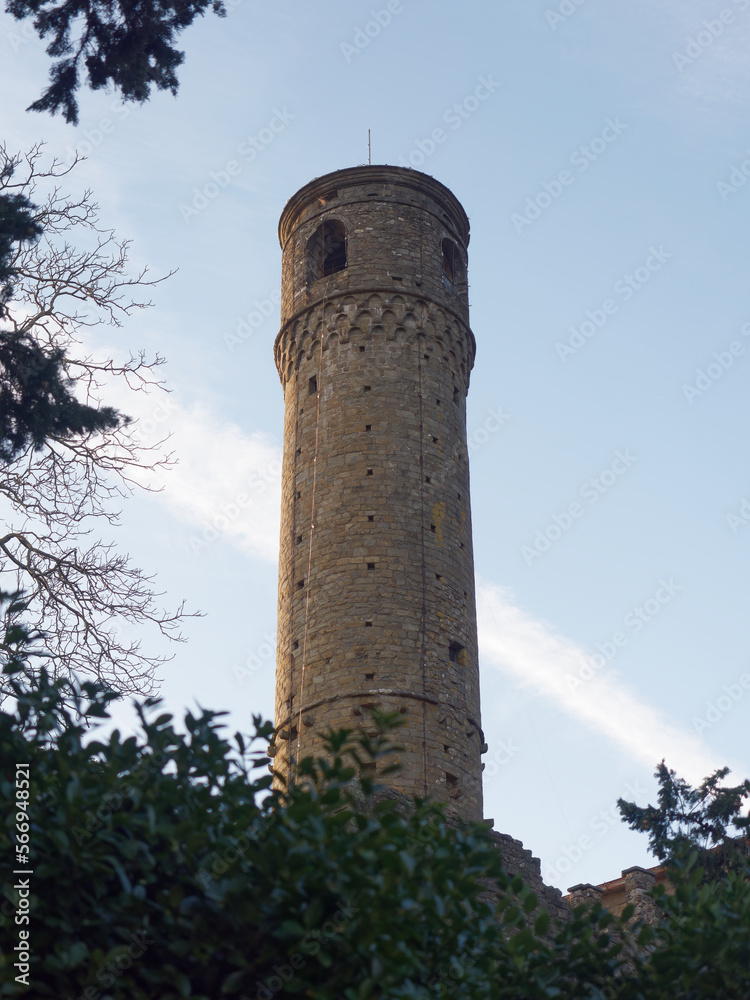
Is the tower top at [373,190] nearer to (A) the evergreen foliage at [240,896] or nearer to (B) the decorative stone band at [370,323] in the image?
(B) the decorative stone band at [370,323]

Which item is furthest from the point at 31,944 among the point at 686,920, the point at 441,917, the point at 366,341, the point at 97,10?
the point at 366,341

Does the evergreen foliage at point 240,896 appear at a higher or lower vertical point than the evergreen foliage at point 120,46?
lower

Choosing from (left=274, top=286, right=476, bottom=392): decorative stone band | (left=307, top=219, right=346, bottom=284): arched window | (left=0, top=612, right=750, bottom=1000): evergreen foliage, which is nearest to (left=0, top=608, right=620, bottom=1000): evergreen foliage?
(left=0, top=612, right=750, bottom=1000): evergreen foliage

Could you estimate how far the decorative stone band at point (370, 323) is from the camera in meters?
22.1

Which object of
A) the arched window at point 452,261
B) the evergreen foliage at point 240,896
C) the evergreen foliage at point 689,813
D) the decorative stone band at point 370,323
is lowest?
the evergreen foliage at point 240,896

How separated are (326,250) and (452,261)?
8.23 feet

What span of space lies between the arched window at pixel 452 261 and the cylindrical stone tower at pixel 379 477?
28mm

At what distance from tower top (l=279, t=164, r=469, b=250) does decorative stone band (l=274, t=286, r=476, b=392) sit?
89.9 inches

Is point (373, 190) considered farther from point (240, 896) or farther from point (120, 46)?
point (240, 896)

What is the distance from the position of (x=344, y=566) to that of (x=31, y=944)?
12.6 m

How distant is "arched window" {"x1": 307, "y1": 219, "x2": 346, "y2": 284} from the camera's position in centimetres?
2366

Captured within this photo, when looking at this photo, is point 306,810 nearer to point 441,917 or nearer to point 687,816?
point 441,917

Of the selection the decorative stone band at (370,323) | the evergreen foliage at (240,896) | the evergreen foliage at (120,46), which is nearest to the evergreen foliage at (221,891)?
the evergreen foliage at (240,896)

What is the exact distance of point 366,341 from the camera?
864 inches
